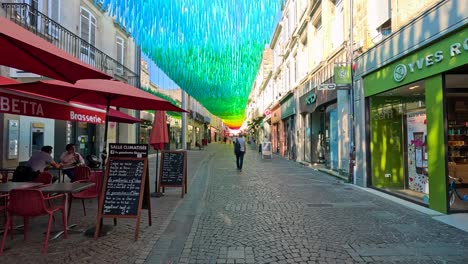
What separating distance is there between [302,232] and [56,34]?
455 inches

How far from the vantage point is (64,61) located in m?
3.74

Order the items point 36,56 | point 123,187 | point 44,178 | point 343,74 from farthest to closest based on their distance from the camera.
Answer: point 343,74, point 44,178, point 123,187, point 36,56

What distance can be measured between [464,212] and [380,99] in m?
3.98

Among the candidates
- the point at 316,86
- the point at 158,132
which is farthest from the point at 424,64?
the point at 316,86

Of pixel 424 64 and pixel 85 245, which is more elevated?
pixel 424 64

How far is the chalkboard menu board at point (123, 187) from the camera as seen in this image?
17.6 feet

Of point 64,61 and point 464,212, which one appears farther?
point 464,212

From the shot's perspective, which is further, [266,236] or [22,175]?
[22,175]

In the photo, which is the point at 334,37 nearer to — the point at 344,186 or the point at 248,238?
the point at 344,186

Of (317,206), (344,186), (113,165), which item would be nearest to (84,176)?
(113,165)

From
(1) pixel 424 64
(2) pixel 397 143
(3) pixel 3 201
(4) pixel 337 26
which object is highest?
(4) pixel 337 26

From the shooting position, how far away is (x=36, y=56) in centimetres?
383

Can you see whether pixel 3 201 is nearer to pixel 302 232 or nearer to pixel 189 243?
pixel 189 243

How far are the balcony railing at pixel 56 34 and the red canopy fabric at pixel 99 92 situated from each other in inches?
195
